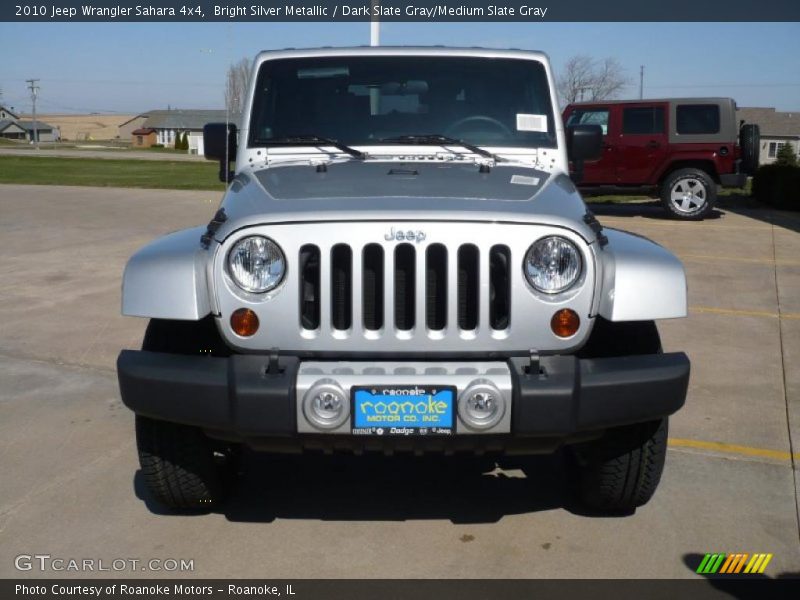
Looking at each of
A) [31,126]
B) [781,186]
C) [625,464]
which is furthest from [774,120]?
[31,126]

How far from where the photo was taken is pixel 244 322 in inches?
130

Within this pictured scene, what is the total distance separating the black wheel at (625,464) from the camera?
3686mm

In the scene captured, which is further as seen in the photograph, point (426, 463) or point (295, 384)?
point (426, 463)

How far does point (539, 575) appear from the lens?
345 centimetres

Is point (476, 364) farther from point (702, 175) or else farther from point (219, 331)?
point (702, 175)

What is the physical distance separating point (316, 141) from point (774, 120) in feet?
219

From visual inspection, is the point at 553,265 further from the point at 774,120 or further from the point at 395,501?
the point at 774,120

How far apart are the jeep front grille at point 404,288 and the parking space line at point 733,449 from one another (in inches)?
78.0

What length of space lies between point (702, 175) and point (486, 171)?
12589 millimetres

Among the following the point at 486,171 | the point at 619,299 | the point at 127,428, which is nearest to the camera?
the point at 619,299

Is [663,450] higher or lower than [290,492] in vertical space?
higher

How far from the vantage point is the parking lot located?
11.7 feet

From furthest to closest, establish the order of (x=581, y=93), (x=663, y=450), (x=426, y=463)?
1. (x=581, y=93)
2. (x=426, y=463)
3. (x=663, y=450)

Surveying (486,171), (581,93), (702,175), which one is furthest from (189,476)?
(581,93)
